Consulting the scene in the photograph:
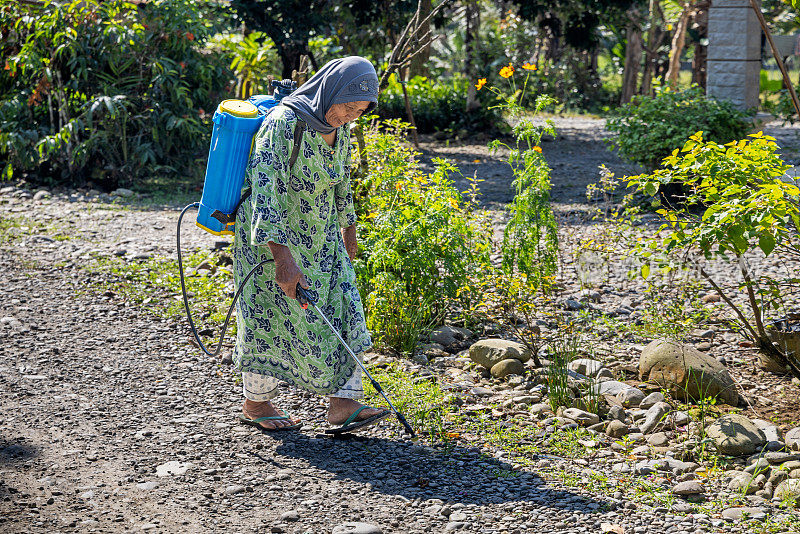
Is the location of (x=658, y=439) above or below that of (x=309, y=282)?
below

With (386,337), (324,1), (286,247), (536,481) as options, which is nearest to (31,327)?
(386,337)

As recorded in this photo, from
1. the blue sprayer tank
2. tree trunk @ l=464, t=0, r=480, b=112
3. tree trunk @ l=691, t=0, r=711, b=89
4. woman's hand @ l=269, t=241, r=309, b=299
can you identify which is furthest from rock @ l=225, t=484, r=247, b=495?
tree trunk @ l=691, t=0, r=711, b=89

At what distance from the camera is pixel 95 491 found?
3.39 metres

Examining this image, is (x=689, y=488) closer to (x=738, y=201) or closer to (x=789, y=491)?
(x=789, y=491)

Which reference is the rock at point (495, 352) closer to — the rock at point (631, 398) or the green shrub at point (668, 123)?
the rock at point (631, 398)

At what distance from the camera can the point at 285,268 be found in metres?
3.61

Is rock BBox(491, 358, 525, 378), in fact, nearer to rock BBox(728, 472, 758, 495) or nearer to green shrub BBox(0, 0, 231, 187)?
rock BBox(728, 472, 758, 495)

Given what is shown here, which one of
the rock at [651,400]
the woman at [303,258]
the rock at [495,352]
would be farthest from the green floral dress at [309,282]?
the rock at [651,400]

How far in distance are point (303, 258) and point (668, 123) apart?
561 centimetres

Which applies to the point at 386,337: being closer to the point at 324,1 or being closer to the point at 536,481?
the point at 536,481

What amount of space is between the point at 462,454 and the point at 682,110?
5879 mm

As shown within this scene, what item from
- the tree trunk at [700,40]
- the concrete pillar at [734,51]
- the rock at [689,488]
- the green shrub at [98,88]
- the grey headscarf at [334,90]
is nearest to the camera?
the rock at [689,488]

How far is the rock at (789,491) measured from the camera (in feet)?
10.4

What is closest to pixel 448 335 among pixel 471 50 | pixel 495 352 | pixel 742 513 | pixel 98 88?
pixel 495 352
